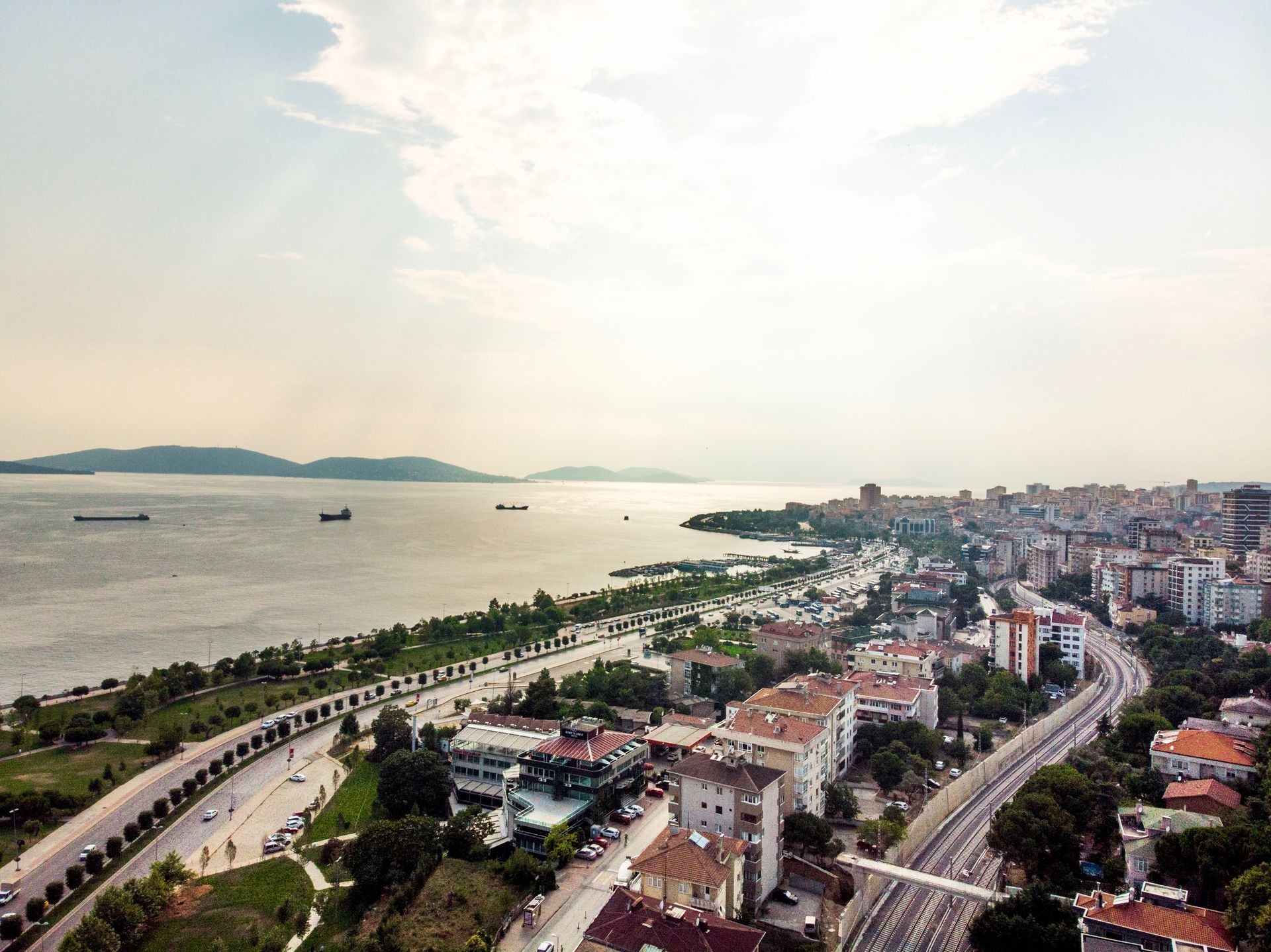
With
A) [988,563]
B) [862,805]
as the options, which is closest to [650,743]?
[862,805]

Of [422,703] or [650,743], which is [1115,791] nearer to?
[650,743]

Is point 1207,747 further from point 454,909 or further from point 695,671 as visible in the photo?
point 454,909

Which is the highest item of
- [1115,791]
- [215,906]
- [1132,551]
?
[1132,551]

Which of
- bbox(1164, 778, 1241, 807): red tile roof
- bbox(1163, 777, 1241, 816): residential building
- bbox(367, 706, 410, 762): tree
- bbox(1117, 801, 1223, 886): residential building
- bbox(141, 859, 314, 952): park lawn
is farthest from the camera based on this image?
bbox(367, 706, 410, 762): tree

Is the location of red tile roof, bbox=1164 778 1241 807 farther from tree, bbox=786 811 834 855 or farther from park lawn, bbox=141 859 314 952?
park lawn, bbox=141 859 314 952

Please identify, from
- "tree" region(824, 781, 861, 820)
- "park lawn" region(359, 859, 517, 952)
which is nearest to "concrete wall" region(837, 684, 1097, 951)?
"tree" region(824, 781, 861, 820)

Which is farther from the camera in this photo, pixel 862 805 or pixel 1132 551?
pixel 1132 551
